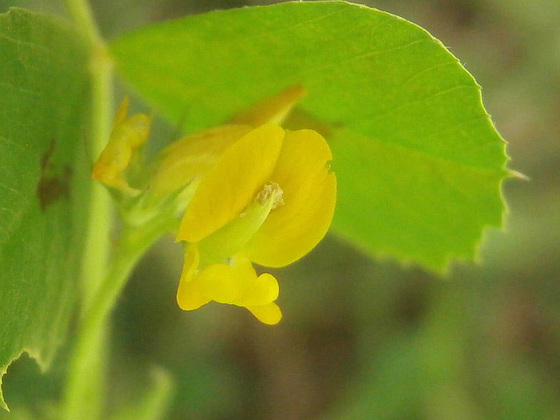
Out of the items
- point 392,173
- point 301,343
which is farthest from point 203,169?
point 301,343

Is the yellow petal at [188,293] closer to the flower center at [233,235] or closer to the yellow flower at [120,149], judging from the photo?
the flower center at [233,235]

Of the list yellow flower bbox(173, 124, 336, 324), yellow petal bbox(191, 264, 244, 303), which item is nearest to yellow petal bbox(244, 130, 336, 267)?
yellow flower bbox(173, 124, 336, 324)

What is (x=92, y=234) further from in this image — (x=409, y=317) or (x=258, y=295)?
(x=409, y=317)

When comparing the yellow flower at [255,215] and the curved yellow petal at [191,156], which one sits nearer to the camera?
the yellow flower at [255,215]

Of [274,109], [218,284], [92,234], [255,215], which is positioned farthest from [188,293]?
[92,234]

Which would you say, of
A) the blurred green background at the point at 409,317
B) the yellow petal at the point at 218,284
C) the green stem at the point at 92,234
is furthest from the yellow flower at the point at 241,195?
the blurred green background at the point at 409,317

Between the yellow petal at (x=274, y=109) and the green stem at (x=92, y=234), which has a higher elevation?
the yellow petal at (x=274, y=109)

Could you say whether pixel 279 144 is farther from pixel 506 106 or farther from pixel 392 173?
pixel 506 106
